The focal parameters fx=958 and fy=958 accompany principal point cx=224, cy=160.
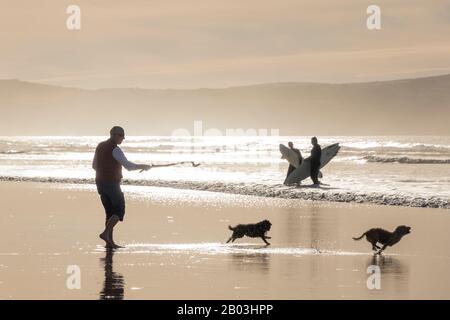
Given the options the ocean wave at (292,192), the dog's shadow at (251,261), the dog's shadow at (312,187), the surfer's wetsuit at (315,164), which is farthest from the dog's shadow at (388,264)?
the surfer's wetsuit at (315,164)

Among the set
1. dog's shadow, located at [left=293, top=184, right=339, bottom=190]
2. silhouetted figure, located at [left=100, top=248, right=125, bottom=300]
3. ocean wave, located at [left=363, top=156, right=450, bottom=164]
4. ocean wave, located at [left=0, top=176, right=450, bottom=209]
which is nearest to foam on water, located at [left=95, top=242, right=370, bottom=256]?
silhouetted figure, located at [left=100, top=248, right=125, bottom=300]

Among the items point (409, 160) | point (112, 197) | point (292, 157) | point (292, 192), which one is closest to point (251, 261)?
point (112, 197)

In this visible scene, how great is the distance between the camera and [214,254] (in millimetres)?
13609

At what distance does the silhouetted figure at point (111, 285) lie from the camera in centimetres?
1006

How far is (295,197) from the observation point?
87.3 ft

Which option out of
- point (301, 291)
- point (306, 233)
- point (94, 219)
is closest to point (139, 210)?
point (94, 219)

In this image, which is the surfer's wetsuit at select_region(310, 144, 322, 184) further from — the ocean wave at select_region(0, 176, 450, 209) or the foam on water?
the foam on water

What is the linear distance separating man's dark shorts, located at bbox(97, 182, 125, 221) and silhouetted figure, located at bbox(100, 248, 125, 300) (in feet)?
5.90

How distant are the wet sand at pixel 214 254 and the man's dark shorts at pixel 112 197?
60 cm

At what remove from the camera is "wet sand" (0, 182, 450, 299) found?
34.7 feet

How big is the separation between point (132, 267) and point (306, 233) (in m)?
5.19

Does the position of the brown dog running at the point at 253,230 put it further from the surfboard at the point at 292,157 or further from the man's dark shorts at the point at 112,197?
the surfboard at the point at 292,157

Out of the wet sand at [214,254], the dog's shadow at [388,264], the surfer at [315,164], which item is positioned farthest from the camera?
the surfer at [315,164]

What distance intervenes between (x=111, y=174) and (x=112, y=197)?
35cm
